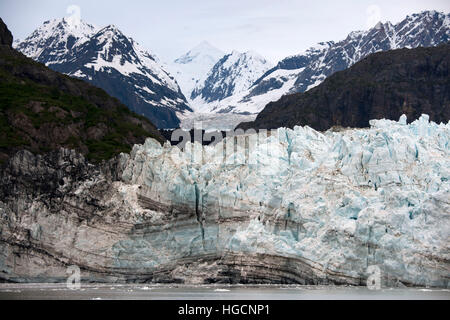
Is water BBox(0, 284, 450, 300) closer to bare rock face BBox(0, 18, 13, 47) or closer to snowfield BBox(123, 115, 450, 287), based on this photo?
snowfield BBox(123, 115, 450, 287)

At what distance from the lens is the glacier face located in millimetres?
53969

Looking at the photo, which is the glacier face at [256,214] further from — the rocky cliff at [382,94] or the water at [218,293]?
the rocky cliff at [382,94]

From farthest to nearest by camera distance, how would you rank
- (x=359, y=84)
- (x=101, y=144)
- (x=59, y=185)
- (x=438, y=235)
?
(x=359, y=84) → (x=101, y=144) → (x=59, y=185) → (x=438, y=235)

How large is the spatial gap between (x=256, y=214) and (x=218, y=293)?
28.1ft

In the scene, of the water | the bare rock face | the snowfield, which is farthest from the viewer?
the bare rock face

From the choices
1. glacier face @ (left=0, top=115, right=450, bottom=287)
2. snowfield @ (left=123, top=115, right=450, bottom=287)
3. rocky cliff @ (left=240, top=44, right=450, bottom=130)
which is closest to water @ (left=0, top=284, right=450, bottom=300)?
glacier face @ (left=0, top=115, right=450, bottom=287)

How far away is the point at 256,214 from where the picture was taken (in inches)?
2365

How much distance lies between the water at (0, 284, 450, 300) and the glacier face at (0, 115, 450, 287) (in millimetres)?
1512

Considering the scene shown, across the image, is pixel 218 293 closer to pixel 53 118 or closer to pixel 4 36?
pixel 53 118

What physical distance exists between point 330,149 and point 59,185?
1978 centimetres

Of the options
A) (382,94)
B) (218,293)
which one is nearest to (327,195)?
(218,293)

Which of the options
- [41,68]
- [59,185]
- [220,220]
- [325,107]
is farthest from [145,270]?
[325,107]
